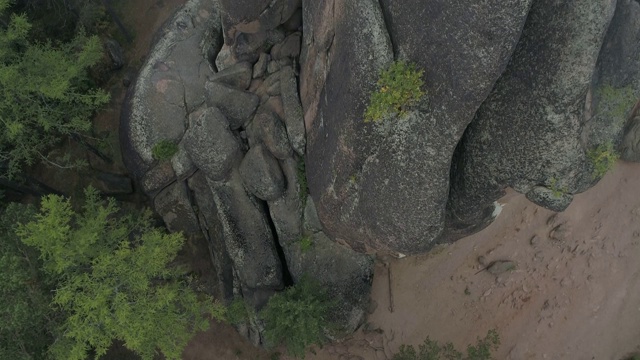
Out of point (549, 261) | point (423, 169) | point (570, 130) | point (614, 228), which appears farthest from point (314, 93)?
point (614, 228)

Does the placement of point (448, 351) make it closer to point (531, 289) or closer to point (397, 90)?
point (531, 289)

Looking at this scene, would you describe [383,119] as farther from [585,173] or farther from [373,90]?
[585,173]

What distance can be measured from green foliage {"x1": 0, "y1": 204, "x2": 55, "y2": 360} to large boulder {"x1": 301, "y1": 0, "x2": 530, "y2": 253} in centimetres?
992

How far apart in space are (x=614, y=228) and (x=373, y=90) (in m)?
15.4

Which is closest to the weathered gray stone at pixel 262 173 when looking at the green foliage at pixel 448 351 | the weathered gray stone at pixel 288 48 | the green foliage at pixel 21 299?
the weathered gray stone at pixel 288 48

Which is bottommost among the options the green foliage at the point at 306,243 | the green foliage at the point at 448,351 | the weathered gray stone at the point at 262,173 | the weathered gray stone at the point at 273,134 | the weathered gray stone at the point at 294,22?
the green foliage at the point at 448,351

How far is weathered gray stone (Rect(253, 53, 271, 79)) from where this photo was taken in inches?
756

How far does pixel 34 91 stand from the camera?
18688 millimetres

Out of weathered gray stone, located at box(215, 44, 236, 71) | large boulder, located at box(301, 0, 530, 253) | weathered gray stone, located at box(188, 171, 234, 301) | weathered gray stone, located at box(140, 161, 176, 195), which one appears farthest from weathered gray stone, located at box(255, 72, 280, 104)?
weathered gray stone, located at box(140, 161, 176, 195)

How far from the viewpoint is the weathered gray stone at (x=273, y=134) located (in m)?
18.0

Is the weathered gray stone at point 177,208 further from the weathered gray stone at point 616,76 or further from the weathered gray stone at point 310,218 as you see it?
the weathered gray stone at point 616,76

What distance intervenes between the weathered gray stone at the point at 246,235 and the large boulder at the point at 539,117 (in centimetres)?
816

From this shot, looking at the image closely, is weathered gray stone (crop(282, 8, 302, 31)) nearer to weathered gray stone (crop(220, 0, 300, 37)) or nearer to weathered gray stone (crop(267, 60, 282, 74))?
weathered gray stone (crop(220, 0, 300, 37))

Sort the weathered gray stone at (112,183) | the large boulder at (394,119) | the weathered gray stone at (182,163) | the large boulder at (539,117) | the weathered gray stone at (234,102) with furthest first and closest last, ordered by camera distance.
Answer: the weathered gray stone at (112,183), the weathered gray stone at (182,163), the weathered gray stone at (234,102), the large boulder at (539,117), the large boulder at (394,119)
